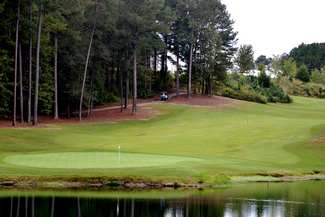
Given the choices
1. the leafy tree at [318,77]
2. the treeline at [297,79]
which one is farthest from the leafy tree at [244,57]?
the leafy tree at [318,77]

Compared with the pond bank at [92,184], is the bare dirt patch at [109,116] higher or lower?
higher

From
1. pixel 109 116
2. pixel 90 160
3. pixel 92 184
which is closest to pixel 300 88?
pixel 109 116

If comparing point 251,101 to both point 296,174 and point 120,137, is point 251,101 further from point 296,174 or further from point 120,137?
point 296,174

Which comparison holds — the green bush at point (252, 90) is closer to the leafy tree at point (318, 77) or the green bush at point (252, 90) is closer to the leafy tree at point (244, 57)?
the leafy tree at point (244, 57)

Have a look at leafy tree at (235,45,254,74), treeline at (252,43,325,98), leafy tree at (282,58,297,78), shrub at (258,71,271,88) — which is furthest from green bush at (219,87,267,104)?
leafy tree at (282,58,297,78)

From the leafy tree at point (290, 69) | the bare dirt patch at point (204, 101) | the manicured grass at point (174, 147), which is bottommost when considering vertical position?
the manicured grass at point (174, 147)

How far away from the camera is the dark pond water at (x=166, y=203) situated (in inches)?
1088

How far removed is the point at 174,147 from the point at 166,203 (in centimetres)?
2496

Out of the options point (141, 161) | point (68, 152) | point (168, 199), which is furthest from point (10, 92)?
point (168, 199)

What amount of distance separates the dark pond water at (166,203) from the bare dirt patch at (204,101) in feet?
186

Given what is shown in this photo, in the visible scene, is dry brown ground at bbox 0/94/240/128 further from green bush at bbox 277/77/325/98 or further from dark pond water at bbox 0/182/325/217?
green bush at bbox 277/77/325/98

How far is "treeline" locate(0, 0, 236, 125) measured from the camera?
228 feet

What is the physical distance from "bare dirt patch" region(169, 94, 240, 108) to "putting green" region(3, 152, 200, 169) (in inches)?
1863

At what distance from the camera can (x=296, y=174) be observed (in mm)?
42594
